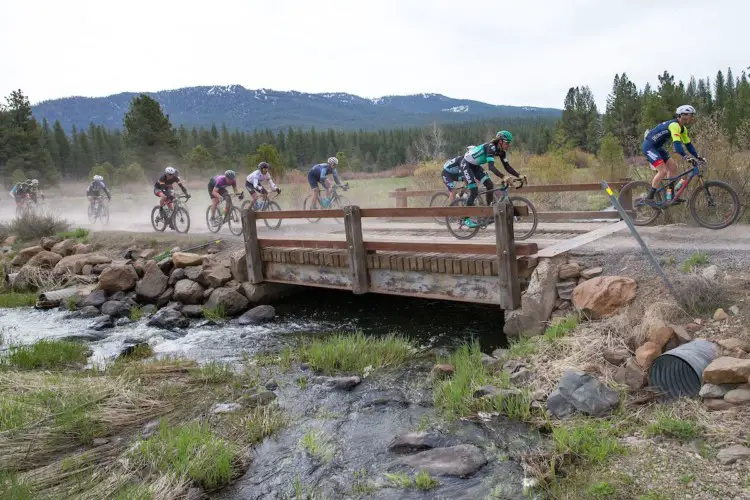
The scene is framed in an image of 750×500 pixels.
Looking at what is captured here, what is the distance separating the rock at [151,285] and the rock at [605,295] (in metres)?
8.83

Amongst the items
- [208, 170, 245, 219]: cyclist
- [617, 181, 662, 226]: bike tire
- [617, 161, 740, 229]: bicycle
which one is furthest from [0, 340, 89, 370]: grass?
[617, 161, 740, 229]: bicycle

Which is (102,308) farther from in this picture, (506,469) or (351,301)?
(506,469)

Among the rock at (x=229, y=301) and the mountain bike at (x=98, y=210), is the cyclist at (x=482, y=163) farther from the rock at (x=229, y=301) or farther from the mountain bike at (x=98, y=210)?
the mountain bike at (x=98, y=210)

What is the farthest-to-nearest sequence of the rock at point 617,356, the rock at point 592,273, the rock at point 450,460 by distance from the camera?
1. the rock at point 592,273
2. the rock at point 617,356
3. the rock at point 450,460

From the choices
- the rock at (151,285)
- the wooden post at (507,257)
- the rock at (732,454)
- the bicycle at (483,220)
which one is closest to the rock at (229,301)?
the rock at (151,285)

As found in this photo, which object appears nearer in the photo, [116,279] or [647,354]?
[647,354]

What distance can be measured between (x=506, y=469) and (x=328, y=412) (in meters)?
2.16

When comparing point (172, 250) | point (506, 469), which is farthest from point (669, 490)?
point (172, 250)

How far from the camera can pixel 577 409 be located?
517 centimetres

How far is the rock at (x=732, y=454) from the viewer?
401cm

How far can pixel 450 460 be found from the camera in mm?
4730

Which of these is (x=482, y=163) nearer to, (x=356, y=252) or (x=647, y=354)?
(x=356, y=252)

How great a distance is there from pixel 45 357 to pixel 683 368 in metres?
7.90

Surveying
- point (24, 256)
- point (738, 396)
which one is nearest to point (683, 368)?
point (738, 396)
